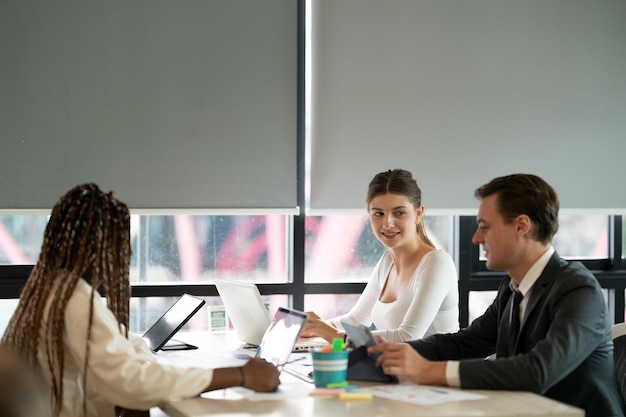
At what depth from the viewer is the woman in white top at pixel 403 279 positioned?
325cm

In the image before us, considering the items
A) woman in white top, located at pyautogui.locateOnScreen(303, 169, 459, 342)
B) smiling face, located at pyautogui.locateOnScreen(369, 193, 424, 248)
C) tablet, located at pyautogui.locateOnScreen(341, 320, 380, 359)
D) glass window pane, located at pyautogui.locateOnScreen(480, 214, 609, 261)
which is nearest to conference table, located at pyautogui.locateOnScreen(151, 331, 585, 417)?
tablet, located at pyautogui.locateOnScreen(341, 320, 380, 359)

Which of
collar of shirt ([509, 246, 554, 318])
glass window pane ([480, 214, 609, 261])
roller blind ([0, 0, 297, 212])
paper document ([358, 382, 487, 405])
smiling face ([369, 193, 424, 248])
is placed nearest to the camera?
paper document ([358, 382, 487, 405])

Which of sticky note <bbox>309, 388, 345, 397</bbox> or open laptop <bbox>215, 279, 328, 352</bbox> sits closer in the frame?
sticky note <bbox>309, 388, 345, 397</bbox>

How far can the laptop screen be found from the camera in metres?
2.54

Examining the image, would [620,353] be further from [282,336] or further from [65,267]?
[65,267]

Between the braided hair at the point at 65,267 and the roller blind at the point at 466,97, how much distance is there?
210 centimetres

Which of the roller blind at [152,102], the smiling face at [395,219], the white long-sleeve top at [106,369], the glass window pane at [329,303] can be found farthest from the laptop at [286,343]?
the glass window pane at [329,303]

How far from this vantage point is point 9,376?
1221 millimetres

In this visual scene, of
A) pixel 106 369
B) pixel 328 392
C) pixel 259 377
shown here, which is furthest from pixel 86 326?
pixel 328 392

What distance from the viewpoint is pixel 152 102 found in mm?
4020

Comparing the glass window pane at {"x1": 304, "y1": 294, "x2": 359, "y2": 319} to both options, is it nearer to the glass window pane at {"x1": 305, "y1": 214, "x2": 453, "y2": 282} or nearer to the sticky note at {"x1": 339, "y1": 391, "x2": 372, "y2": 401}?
the glass window pane at {"x1": 305, "y1": 214, "x2": 453, "y2": 282}

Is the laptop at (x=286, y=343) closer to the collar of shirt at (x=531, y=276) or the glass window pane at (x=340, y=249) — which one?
the collar of shirt at (x=531, y=276)

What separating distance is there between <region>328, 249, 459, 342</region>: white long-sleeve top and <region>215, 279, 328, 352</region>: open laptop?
31 cm

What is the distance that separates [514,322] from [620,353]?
406mm
